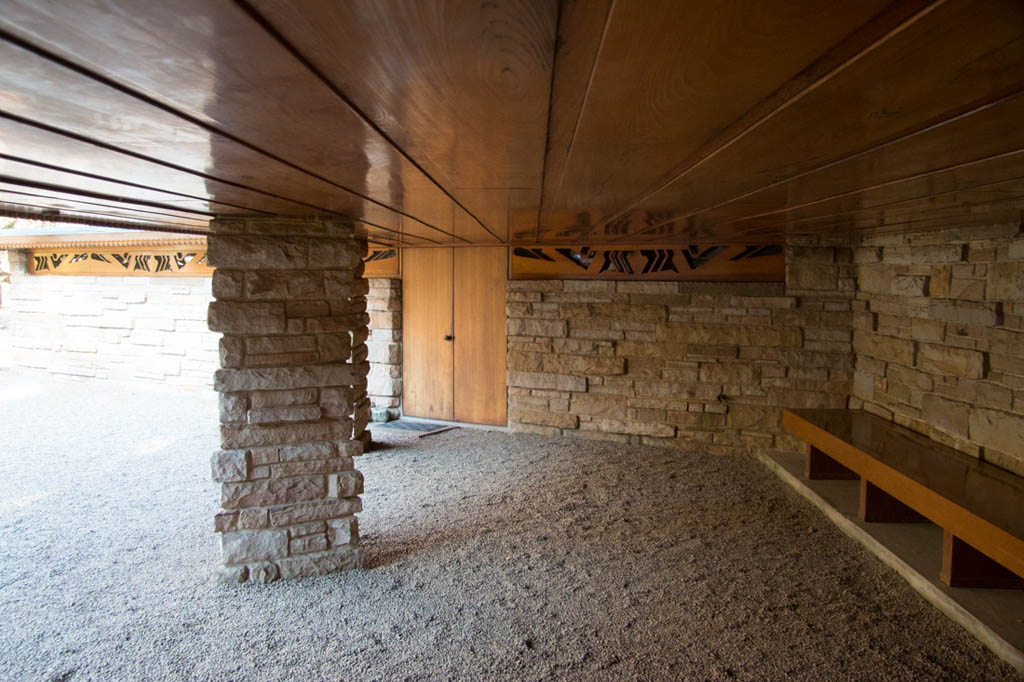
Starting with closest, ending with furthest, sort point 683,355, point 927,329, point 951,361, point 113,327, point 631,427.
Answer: point 951,361 < point 927,329 < point 683,355 < point 631,427 < point 113,327

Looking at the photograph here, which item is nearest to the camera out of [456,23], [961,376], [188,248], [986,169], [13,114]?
[456,23]

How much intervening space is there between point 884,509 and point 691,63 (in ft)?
10.5

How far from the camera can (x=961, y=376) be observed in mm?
2994

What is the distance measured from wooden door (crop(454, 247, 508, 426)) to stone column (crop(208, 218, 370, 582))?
251 centimetres

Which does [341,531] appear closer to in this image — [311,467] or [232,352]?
[311,467]

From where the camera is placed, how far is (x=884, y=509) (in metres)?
3.08

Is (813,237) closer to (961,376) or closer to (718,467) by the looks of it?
(961,376)

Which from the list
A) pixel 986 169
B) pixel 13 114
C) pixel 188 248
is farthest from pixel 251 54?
pixel 188 248

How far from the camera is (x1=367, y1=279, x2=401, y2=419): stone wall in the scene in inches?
215

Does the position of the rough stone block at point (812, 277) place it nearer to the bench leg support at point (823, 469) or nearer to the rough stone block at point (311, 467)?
the bench leg support at point (823, 469)

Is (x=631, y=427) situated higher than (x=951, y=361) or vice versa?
(x=951, y=361)

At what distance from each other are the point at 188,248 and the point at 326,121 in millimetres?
6265

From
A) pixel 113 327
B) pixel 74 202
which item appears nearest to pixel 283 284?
pixel 74 202

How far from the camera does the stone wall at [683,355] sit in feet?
13.7
